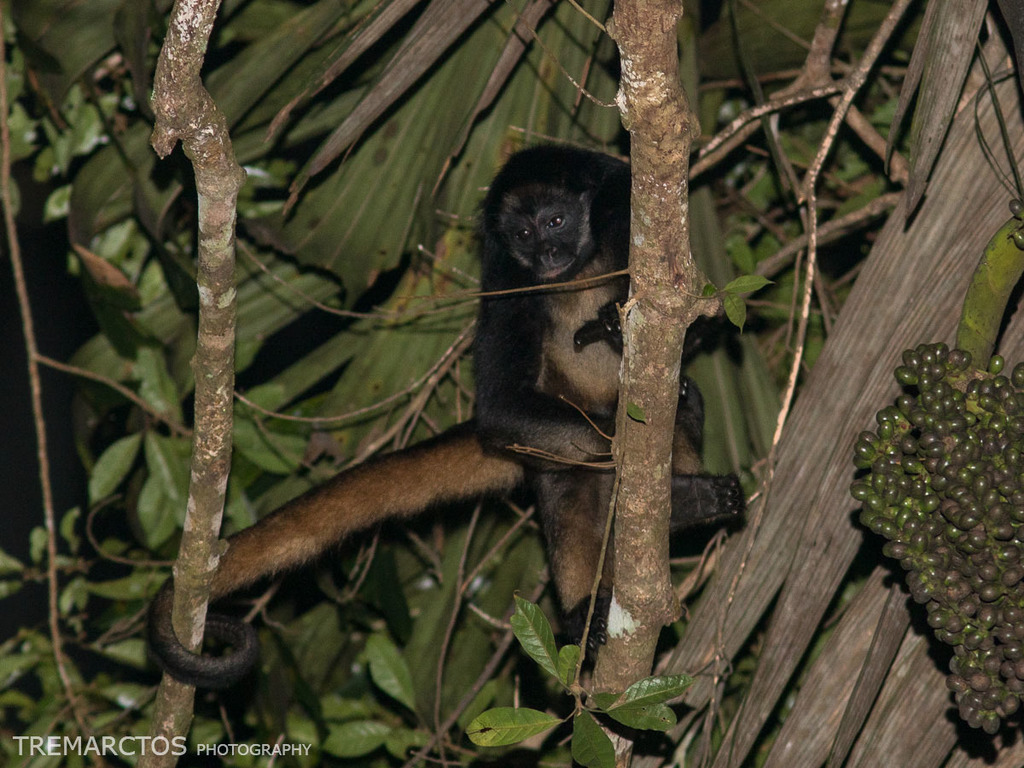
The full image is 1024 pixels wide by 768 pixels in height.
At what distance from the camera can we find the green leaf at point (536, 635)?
1.81 metres

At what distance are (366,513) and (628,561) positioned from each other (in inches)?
39.3

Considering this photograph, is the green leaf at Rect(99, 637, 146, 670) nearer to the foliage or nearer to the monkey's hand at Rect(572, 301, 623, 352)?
the foliage

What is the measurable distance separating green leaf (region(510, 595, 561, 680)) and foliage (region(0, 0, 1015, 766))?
1.02 metres

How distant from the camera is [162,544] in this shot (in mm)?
3258

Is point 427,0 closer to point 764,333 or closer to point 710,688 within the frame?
point 764,333

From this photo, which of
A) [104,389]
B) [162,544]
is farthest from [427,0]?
[162,544]

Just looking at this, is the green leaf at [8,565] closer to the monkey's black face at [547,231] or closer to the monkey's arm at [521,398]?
the monkey's arm at [521,398]

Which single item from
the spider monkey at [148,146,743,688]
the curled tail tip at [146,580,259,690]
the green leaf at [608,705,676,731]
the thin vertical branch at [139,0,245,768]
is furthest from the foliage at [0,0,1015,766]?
the green leaf at [608,705,676,731]

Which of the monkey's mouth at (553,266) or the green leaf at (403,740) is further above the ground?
the monkey's mouth at (553,266)

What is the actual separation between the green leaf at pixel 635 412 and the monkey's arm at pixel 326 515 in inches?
44.8

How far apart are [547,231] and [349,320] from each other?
687 mm

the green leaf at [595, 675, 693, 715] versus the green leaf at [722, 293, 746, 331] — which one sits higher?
the green leaf at [722, 293, 746, 331]

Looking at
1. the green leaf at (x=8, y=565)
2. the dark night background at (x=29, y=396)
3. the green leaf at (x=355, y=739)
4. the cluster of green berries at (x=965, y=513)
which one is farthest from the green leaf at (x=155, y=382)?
the cluster of green berries at (x=965, y=513)

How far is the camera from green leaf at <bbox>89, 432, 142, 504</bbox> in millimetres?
3135
